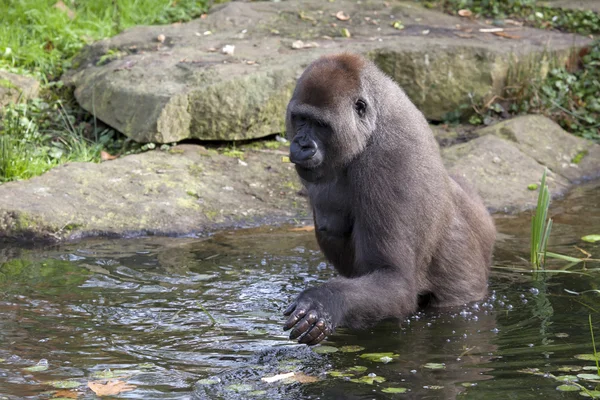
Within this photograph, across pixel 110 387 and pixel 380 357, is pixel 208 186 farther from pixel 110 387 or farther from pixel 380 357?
pixel 110 387

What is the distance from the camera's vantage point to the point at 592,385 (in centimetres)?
411

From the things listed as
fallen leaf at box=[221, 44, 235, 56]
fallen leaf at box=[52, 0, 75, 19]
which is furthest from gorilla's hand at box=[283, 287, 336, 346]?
fallen leaf at box=[52, 0, 75, 19]

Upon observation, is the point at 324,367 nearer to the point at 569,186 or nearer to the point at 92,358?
the point at 92,358

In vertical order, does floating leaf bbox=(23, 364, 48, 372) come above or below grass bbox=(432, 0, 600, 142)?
below

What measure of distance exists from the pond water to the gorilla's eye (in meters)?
1.32

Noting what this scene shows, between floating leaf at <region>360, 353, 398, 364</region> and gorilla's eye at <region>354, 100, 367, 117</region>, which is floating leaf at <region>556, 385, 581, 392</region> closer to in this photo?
floating leaf at <region>360, 353, 398, 364</region>

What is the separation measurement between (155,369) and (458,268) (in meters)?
2.17

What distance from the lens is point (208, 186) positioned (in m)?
8.01

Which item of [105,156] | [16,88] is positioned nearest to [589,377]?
[105,156]

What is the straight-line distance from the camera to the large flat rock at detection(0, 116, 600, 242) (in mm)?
7164

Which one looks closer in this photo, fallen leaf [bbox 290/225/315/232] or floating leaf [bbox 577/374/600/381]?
floating leaf [bbox 577/374/600/381]

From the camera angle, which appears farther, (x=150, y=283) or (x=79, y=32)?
(x=79, y=32)

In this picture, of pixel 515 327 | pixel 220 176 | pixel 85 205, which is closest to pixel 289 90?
pixel 220 176

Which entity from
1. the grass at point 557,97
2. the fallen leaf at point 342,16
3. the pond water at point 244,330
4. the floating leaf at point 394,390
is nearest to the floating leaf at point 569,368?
the pond water at point 244,330
